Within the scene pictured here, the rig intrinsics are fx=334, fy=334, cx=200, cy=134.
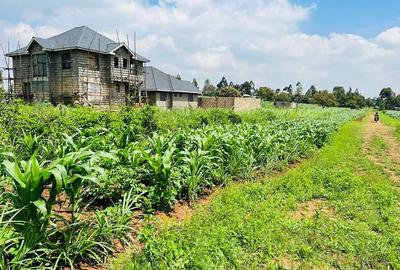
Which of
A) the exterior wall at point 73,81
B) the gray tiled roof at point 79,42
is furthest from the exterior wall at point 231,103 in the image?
the gray tiled roof at point 79,42

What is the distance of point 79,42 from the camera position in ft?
97.3

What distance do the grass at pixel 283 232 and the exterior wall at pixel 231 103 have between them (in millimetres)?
27235

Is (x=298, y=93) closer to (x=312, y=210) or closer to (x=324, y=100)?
(x=324, y=100)

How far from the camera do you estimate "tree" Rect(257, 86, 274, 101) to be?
83312mm

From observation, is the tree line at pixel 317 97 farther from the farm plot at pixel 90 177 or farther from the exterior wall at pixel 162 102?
the farm plot at pixel 90 177

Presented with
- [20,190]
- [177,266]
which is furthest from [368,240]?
[20,190]

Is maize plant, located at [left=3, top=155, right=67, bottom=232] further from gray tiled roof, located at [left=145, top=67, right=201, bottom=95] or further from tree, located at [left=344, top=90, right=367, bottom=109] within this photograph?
tree, located at [left=344, top=90, right=367, bottom=109]

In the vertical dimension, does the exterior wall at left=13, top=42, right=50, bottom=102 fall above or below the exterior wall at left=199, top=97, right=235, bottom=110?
above

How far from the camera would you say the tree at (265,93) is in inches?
3280

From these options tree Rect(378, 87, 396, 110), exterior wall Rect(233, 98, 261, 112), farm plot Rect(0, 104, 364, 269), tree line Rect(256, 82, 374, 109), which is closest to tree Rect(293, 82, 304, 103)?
tree line Rect(256, 82, 374, 109)

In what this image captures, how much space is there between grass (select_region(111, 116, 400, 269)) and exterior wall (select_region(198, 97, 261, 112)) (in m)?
27.2

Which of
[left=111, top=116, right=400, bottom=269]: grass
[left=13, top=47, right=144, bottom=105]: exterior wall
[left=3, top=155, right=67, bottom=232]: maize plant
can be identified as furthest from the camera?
[left=13, top=47, right=144, bottom=105]: exterior wall

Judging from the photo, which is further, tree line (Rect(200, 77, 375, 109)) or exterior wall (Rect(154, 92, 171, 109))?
tree line (Rect(200, 77, 375, 109))

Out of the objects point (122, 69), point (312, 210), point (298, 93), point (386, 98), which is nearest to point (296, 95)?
point (298, 93)
